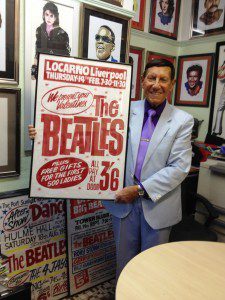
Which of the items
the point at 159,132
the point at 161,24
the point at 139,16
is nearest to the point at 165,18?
the point at 161,24

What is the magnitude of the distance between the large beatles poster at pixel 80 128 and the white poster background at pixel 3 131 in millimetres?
326

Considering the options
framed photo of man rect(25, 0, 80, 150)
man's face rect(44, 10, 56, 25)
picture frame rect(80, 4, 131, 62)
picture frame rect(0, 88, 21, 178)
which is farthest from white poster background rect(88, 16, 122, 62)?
Result: picture frame rect(0, 88, 21, 178)

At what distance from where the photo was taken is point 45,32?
6.07 feet

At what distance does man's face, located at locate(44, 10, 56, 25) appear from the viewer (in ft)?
6.03

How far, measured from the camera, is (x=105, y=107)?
1.68 metres

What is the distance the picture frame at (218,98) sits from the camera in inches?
117

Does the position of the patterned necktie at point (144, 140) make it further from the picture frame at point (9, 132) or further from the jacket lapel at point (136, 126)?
the picture frame at point (9, 132)

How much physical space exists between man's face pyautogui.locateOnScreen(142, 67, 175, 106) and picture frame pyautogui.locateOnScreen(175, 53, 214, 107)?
158cm

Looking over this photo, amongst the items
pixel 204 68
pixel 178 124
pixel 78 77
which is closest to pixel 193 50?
pixel 204 68

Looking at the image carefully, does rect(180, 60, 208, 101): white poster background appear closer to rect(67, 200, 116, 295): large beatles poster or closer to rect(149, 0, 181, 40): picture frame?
rect(149, 0, 181, 40): picture frame

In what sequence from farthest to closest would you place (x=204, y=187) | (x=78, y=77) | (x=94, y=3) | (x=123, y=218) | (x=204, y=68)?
1. (x=204, y=68)
2. (x=204, y=187)
3. (x=94, y=3)
4. (x=123, y=218)
5. (x=78, y=77)

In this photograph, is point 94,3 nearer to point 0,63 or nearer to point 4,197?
point 0,63

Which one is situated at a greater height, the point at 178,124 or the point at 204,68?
the point at 204,68

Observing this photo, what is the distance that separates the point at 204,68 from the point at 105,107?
1.88 m
